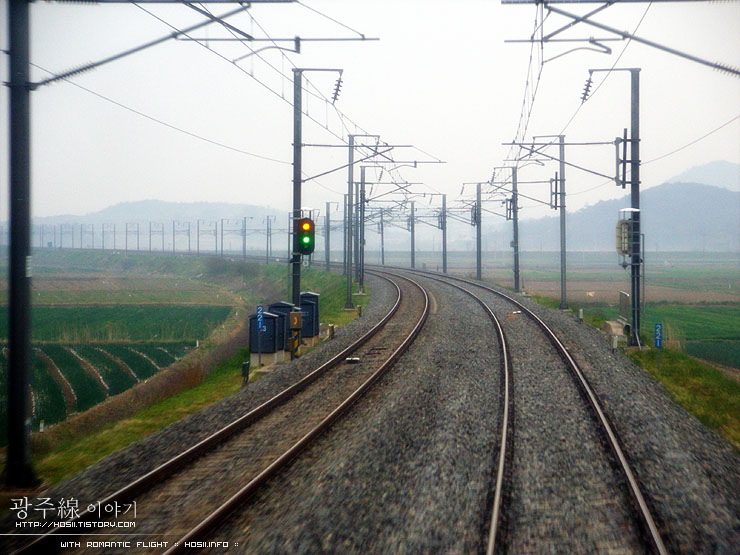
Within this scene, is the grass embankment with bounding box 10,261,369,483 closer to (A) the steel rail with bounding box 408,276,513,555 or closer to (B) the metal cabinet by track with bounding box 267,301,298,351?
(B) the metal cabinet by track with bounding box 267,301,298,351

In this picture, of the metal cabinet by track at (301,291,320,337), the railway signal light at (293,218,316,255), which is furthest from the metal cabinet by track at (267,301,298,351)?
the railway signal light at (293,218,316,255)

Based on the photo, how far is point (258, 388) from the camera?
13.8m

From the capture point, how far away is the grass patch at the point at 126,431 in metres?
9.65

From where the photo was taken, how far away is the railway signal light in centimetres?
1703

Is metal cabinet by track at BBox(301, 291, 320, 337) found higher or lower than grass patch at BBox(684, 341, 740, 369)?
higher

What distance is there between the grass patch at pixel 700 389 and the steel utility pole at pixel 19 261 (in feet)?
39.2

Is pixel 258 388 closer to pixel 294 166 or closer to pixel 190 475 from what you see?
pixel 190 475

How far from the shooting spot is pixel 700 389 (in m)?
14.4

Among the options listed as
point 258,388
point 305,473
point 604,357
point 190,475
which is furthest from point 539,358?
point 190,475

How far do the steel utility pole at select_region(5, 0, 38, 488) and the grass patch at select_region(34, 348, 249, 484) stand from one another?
79 centimetres

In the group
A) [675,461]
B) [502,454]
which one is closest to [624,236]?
[675,461]

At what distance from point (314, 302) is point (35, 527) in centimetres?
1559

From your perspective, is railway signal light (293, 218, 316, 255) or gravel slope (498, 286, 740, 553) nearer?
gravel slope (498, 286, 740, 553)

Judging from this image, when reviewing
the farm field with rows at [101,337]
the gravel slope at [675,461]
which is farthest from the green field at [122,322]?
the gravel slope at [675,461]
